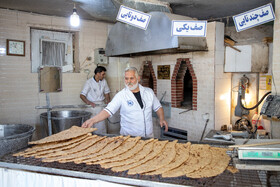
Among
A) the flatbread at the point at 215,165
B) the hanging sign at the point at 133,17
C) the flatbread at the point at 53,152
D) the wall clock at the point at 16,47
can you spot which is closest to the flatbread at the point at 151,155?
the flatbread at the point at 215,165

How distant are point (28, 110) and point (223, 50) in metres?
4.13

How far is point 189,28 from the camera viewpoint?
3.01 metres

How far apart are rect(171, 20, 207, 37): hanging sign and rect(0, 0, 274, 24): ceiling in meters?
0.86

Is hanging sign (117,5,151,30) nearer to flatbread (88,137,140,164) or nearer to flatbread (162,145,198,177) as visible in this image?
flatbread (88,137,140,164)

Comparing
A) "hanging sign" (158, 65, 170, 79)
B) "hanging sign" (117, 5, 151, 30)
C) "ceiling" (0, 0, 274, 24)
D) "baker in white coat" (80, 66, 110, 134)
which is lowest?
"baker in white coat" (80, 66, 110, 134)

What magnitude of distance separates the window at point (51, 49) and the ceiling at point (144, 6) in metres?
0.50

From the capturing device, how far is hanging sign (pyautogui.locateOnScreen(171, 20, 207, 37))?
2957 mm

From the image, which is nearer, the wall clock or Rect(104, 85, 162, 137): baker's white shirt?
Rect(104, 85, 162, 137): baker's white shirt

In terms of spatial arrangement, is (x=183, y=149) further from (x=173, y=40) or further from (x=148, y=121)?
(x=173, y=40)

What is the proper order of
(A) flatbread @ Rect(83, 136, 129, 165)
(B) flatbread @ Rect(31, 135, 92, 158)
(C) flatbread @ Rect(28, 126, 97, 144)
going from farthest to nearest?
(C) flatbread @ Rect(28, 126, 97, 144)
(B) flatbread @ Rect(31, 135, 92, 158)
(A) flatbread @ Rect(83, 136, 129, 165)

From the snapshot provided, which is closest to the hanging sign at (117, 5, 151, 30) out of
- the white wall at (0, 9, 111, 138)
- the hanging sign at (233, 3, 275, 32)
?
the hanging sign at (233, 3, 275, 32)

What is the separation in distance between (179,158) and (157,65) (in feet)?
12.7

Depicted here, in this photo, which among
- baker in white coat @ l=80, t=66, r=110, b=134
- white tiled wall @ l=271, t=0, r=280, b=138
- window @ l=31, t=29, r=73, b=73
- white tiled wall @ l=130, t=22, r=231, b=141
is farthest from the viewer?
baker in white coat @ l=80, t=66, r=110, b=134

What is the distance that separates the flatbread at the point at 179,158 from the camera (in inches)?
69.9
